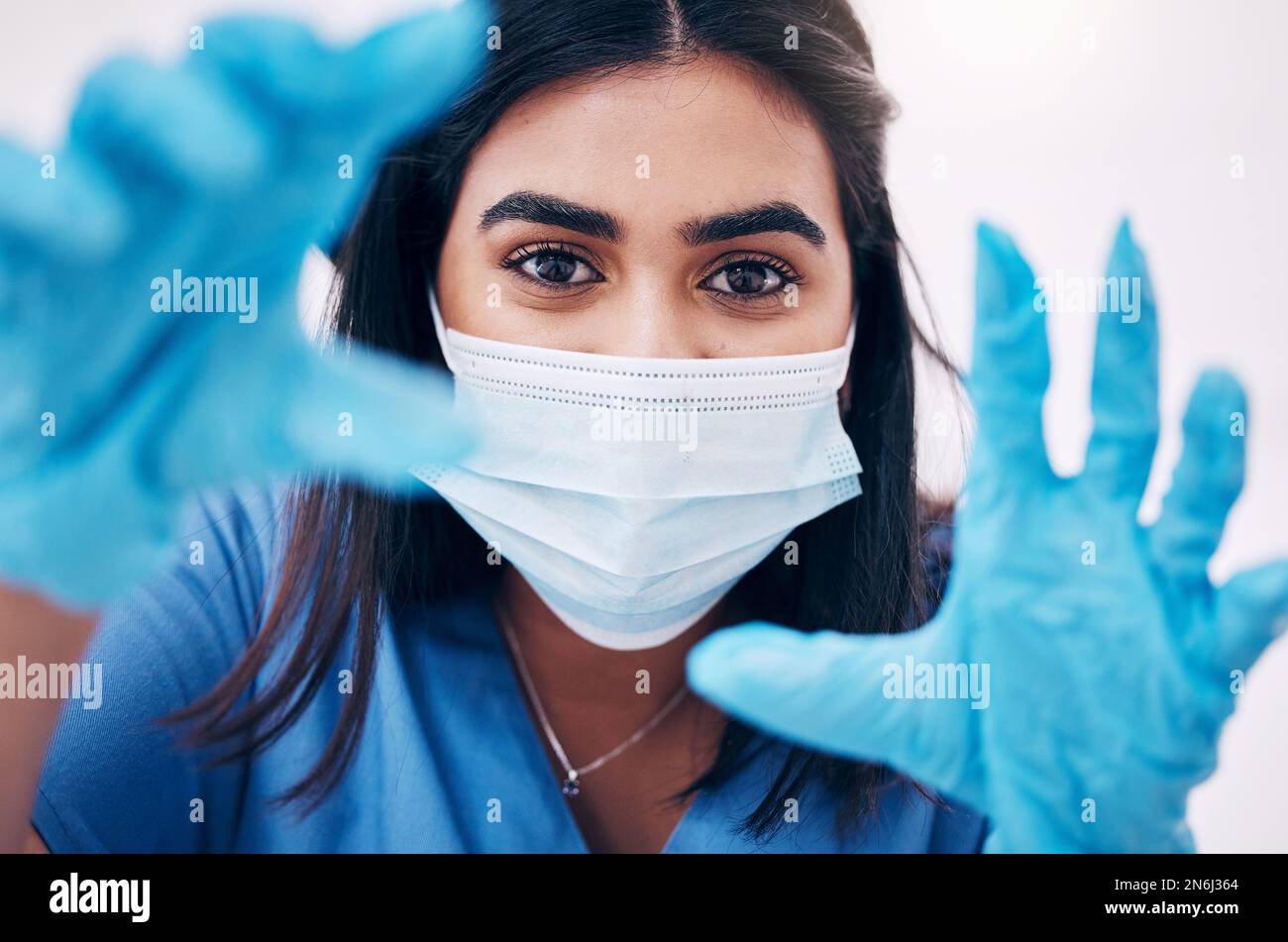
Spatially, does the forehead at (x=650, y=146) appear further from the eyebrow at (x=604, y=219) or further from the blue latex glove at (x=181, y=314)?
the blue latex glove at (x=181, y=314)

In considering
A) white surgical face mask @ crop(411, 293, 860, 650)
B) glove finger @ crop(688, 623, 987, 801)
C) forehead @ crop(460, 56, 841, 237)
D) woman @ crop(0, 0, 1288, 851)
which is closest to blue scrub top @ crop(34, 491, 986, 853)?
woman @ crop(0, 0, 1288, 851)

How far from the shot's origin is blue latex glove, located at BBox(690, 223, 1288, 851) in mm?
799

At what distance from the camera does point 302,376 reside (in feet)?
2.51

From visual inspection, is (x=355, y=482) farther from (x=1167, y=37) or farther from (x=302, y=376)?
(x=1167, y=37)

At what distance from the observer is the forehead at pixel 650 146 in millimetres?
982

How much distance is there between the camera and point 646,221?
38.6 inches

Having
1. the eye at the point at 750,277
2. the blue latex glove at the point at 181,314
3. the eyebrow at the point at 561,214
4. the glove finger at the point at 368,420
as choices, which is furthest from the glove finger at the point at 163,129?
the eye at the point at 750,277

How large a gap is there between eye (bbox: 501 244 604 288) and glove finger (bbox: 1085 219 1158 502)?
0.46 metres

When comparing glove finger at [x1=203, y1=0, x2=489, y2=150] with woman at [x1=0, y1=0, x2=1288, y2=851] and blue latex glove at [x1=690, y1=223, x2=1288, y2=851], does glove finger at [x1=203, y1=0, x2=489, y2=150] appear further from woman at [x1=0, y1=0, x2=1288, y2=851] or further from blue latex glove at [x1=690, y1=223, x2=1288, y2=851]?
blue latex glove at [x1=690, y1=223, x2=1288, y2=851]

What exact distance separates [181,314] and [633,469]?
415mm

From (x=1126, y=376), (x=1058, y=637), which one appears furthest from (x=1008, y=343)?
(x=1058, y=637)

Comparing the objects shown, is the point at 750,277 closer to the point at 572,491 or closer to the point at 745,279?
the point at 745,279
